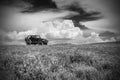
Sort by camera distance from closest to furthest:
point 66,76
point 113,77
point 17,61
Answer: point 66,76
point 113,77
point 17,61

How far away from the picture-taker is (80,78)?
4234 mm

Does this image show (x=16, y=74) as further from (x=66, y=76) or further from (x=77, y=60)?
(x=77, y=60)

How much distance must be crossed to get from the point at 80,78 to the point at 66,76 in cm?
50

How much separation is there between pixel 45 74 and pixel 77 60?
9.51 feet

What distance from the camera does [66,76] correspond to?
13.5 feet

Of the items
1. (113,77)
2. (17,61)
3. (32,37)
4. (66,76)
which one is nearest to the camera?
(66,76)

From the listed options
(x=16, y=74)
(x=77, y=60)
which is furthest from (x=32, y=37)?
(x=16, y=74)

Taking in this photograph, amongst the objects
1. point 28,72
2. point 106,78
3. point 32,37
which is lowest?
point 106,78

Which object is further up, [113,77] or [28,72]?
[28,72]

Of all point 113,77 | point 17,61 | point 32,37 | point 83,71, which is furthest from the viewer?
point 32,37

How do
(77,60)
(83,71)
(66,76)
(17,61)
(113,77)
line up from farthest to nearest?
(77,60), (17,61), (83,71), (113,77), (66,76)

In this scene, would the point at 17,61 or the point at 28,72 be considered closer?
the point at 28,72

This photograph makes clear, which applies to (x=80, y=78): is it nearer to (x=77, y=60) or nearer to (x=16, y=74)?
(x=16, y=74)

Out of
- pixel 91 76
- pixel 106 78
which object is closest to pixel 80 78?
pixel 91 76
